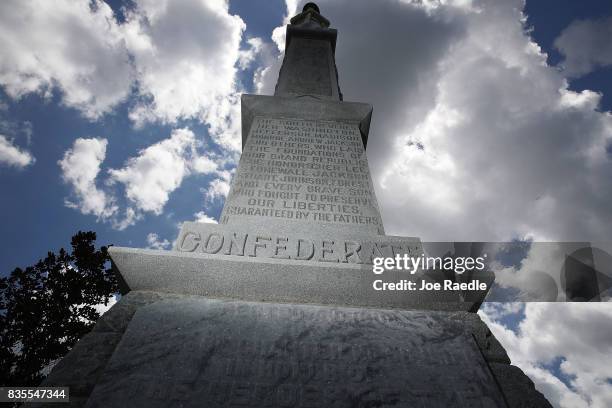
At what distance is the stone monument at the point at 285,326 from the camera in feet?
6.58

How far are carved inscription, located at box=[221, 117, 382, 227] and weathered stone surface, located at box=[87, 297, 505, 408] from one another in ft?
4.29

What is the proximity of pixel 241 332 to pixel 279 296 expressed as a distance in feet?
1.63

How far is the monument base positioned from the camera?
1968 mm

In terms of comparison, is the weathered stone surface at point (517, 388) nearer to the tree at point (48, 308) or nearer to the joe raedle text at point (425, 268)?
the joe raedle text at point (425, 268)

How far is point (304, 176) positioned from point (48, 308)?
28.3 feet

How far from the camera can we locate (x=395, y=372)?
2146 mm

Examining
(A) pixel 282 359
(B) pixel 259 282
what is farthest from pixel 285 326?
(B) pixel 259 282

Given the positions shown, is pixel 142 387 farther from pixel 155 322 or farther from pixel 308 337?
pixel 308 337

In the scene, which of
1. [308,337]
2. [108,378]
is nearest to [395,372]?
[308,337]

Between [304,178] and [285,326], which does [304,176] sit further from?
[285,326]

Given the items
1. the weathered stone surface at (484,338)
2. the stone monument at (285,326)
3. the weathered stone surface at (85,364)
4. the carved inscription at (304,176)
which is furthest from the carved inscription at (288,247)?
the weathered stone surface at (85,364)

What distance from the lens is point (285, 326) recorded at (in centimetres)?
240

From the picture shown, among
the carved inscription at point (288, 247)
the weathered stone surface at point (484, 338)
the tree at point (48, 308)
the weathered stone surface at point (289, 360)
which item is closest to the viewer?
the weathered stone surface at point (289, 360)

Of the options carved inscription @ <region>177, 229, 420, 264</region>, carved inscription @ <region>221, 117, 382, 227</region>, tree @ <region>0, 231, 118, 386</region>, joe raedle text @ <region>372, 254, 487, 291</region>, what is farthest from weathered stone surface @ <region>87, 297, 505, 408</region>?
tree @ <region>0, 231, 118, 386</region>
